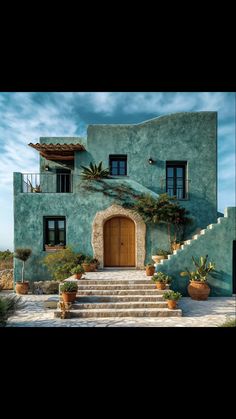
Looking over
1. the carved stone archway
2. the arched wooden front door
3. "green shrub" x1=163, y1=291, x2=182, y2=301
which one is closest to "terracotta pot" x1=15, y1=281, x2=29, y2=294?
the carved stone archway

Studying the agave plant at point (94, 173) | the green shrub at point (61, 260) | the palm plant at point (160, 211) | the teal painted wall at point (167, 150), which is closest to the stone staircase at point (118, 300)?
the green shrub at point (61, 260)

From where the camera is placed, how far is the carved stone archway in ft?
34.1

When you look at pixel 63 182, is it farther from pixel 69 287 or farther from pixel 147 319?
pixel 147 319

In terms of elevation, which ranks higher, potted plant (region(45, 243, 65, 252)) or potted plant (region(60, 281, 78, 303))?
potted plant (region(45, 243, 65, 252))

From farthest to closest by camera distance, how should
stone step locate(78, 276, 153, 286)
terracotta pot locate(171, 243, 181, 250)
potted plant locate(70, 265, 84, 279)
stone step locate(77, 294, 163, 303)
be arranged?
terracotta pot locate(171, 243, 181, 250) < potted plant locate(70, 265, 84, 279) < stone step locate(78, 276, 153, 286) < stone step locate(77, 294, 163, 303)

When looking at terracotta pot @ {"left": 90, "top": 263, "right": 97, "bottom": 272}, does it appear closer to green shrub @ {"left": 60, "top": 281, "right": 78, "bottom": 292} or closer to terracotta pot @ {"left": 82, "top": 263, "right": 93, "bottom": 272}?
terracotta pot @ {"left": 82, "top": 263, "right": 93, "bottom": 272}

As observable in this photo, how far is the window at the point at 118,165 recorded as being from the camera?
38.4ft

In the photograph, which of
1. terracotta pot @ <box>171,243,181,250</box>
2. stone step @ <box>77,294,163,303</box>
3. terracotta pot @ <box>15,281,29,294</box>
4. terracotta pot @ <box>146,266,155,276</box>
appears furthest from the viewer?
terracotta pot @ <box>171,243,181,250</box>

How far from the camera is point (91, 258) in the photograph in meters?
10.2

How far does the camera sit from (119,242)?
10.8 metres

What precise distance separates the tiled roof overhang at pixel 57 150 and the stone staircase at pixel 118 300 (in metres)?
6.34

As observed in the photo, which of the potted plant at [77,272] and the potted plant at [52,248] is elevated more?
the potted plant at [52,248]

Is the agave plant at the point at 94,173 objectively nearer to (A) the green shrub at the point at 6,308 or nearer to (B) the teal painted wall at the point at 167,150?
(B) the teal painted wall at the point at 167,150
